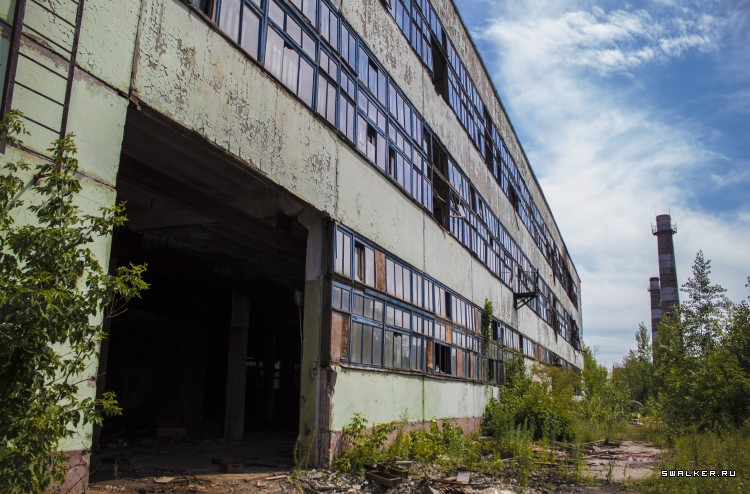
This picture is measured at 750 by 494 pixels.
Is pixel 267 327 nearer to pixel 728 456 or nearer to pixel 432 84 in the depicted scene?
pixel 432 84

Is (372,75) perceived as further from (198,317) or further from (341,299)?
(198,317)

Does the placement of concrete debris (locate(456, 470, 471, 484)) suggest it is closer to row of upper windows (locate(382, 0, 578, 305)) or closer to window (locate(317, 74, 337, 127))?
window (locate(317, 74, 337, 127))

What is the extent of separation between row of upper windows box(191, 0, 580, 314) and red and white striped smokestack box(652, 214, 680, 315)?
137ft

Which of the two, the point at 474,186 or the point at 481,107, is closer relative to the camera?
the point at 474,186

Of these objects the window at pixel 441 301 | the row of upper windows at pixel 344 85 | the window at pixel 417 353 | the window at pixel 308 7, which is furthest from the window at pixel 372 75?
the window at pixel 417 353

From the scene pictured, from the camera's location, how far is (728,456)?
36.3ft

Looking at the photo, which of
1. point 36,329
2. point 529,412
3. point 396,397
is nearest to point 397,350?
point 396,397

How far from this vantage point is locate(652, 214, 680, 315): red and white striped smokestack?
5259 centimetres

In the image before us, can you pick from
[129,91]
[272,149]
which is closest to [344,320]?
[272,149]

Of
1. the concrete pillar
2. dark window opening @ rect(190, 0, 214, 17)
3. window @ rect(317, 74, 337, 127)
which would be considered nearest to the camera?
dark window opening @ rect(190, 0, 214, 17)

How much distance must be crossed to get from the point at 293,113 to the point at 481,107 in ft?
53.4

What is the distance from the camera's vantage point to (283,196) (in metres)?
10.2

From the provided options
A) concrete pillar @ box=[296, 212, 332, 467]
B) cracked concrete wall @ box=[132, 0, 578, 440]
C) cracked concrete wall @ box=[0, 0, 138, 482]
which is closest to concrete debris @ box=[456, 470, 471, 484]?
cracked concrete wall @ box=[132, 0, 578, 440]

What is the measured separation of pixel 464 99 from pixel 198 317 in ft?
42.1
